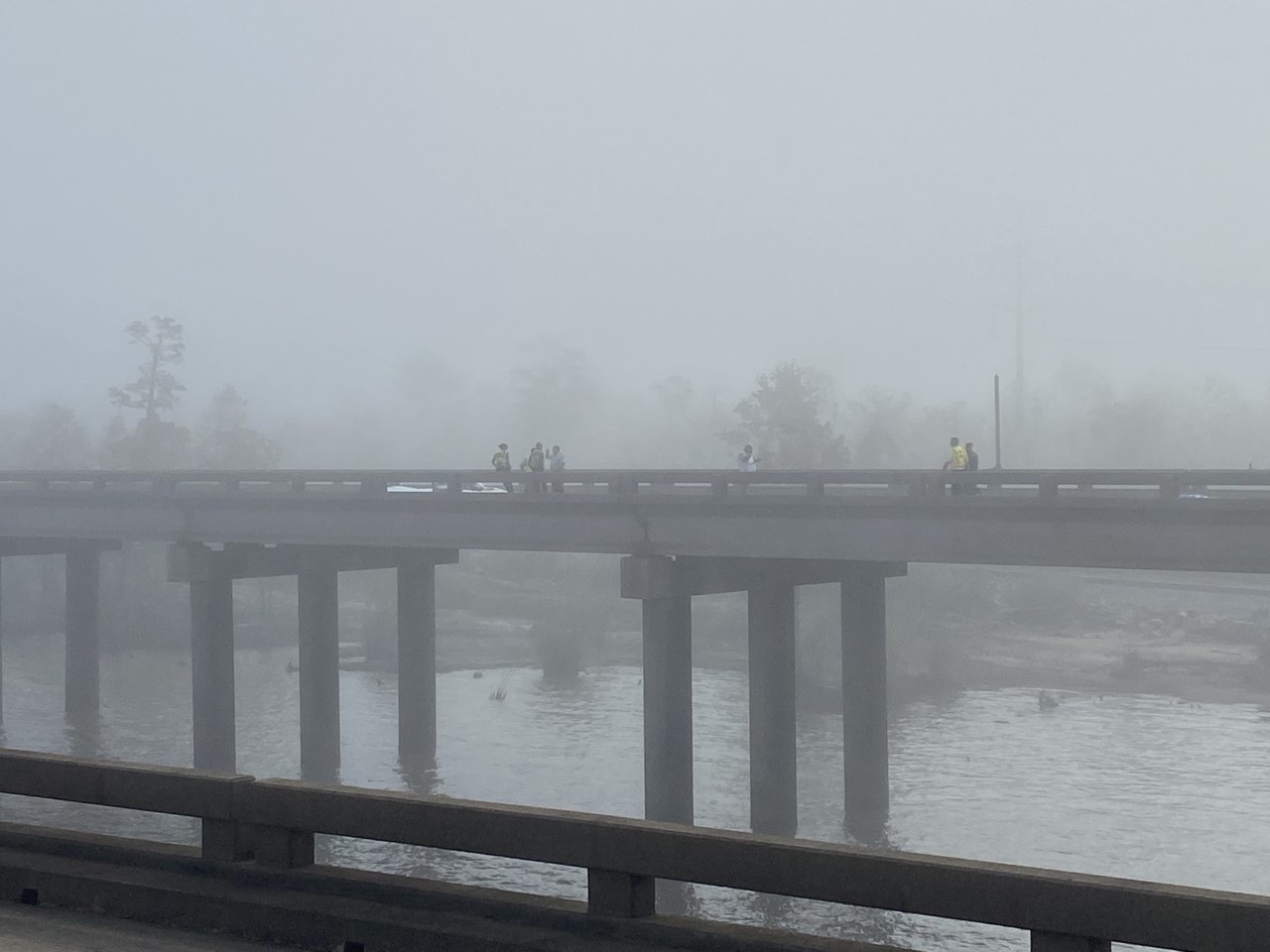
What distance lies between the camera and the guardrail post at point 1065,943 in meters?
5.45

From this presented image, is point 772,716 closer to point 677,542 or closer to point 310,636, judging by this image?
point 677,542

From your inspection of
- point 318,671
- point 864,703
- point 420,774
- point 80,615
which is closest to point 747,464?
point 864,703

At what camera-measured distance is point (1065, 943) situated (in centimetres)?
550

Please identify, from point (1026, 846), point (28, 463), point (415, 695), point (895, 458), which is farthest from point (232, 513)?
point (28, 463)

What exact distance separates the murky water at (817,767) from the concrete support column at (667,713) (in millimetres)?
2169

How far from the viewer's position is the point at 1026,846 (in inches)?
1075

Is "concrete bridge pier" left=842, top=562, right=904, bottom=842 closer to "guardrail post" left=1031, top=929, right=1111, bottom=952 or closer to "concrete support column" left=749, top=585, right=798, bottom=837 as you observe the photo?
"concrete support column" left=749, top=585, right=798, bottom=837

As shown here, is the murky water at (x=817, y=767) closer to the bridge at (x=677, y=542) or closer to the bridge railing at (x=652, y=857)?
the bridge at (x=677, y=542)

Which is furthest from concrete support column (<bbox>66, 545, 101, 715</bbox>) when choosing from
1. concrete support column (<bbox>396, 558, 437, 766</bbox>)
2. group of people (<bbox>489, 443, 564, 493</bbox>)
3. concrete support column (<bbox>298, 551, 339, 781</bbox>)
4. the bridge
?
group of people (<bbox>489, 443, 564, 493</bbox>)

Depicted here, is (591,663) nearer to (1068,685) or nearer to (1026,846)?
(1068,685)

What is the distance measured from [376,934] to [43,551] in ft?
140

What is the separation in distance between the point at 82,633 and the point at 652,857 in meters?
43.6

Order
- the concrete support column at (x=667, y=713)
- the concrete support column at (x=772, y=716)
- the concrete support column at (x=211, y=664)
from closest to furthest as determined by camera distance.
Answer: the concrete support column at (x=667, y=713)
the concrete support column at (x=772, y=716)
the concrete support column at (x=211, y=664)

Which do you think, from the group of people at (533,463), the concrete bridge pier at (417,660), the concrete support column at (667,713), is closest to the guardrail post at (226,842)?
the concrete support column at (667,713)
